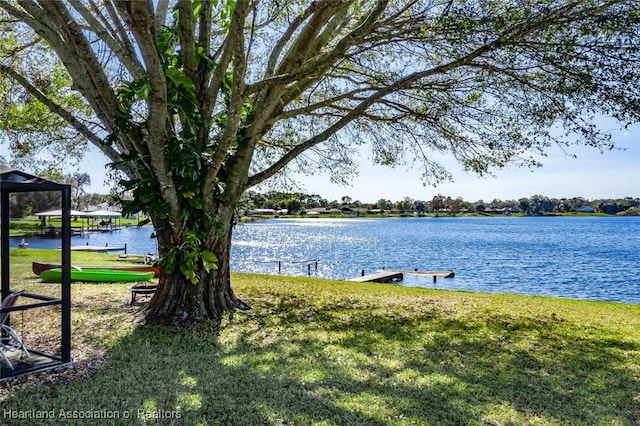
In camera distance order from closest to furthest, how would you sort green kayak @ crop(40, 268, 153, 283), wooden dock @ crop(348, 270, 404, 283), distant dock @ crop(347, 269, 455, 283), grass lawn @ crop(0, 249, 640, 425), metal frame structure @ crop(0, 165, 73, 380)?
grass lawn @ crop(0, 249, 640, 425)
metal frame structure @ crop(0, 165, 73, 380)
green kayak @ crop(40, 268, 153, 283)
wooden dock @ crop(348, 270, 404, 283)
distant dock @ crop(347, 269, 455, 283)

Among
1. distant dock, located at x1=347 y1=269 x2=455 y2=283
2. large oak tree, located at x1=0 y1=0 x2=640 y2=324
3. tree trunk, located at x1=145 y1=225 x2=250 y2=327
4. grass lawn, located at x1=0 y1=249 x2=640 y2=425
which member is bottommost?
distant dock, located at x1=347 y1=269 x2=455 y2=283

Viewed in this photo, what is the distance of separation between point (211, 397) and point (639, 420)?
12.8 feet

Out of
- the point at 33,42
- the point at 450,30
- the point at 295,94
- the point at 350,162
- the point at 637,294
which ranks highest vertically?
the point at 33,42

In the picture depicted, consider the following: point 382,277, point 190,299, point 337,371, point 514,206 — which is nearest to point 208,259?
point 190,299

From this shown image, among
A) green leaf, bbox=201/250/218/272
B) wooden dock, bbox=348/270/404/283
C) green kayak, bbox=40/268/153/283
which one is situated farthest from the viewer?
wooden dock, bbox=348/270/404/283

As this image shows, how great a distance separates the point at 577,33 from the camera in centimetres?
665

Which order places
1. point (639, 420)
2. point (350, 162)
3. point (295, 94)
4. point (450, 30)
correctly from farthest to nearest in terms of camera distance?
1. point (350, 162)
2. point (295, 94)
3. point (450, 30)
4. point (639, 420)

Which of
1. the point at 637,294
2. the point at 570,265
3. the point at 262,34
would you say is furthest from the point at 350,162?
the point at 570,265

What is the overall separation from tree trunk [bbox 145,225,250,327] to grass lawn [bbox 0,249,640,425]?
35cm

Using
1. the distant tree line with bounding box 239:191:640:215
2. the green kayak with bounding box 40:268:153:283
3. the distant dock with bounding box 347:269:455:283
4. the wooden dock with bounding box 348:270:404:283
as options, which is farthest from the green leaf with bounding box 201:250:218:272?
the distant tree line with bounding box 239:191:640:215

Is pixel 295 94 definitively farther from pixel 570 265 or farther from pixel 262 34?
pixel 570 265

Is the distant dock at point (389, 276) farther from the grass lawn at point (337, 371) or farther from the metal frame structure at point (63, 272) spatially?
the metal frame structure at point (63, 272)

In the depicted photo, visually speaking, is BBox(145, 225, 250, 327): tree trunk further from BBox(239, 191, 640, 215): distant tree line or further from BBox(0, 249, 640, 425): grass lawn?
BBox(239, 191, 640, 215): distant tree line

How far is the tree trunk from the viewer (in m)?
7.39
